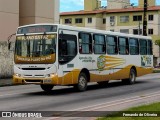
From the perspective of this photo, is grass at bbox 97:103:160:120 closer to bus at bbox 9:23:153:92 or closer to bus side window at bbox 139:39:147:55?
bus at bbox 9:23:153:92

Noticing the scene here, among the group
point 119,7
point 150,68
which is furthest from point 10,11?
point 119,7

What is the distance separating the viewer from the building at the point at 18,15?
103 feet

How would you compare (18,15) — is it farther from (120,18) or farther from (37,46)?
(120,18)

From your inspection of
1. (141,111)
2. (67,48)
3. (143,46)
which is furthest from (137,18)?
(141,111)

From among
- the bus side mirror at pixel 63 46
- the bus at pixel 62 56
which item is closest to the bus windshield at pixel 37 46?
the bus at pixel 62 56

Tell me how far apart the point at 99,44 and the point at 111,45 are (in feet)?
4.57

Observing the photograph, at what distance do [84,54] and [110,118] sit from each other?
9378 mm

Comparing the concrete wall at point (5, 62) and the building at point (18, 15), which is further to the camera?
the building at point (18, 15)

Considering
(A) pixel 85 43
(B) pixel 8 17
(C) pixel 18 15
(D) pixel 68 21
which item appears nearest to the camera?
(A) pixel 85 43

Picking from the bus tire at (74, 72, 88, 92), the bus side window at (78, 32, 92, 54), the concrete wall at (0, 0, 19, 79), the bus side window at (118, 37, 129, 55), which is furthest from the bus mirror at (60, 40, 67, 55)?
the concrete wall at (0, 0, 19, 79)

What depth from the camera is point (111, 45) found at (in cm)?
2242

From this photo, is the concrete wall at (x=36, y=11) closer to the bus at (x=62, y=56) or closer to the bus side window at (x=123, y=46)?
the bus side window at (x=123, y=46)

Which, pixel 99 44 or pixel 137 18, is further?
pixel 137 18

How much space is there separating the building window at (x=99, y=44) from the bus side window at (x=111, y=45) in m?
0.45
